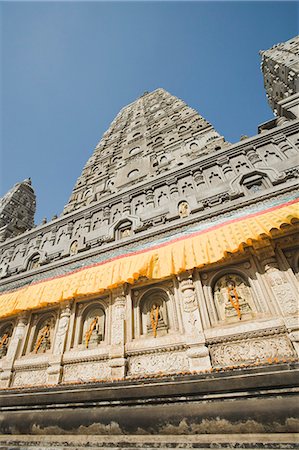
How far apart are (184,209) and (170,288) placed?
3.11 meters

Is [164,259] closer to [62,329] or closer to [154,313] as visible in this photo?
[154,313]

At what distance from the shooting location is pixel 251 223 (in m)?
5.25

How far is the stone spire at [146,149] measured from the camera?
40.7ft

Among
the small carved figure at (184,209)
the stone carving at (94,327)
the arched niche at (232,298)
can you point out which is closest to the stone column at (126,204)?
the small carved figure at (184,209)

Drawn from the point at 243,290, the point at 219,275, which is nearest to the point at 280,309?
the point at 243,290

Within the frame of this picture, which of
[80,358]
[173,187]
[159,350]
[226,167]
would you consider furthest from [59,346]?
[226,167]

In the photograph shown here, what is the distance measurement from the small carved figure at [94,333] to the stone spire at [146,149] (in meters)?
6.67

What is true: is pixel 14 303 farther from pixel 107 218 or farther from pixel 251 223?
pixel 251 223

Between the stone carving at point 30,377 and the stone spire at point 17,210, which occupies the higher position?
the stone spire at point 17,210

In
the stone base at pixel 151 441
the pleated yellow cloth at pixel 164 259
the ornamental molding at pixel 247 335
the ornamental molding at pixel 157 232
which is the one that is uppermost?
the ornamental molding at pixel 157 232

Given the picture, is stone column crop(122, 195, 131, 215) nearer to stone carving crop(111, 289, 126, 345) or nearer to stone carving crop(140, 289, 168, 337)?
stone carving crop(111, 289, 126, 345)

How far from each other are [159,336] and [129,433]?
2.38m

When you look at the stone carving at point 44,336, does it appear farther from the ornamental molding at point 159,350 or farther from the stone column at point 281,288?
the stone column at point 281,288

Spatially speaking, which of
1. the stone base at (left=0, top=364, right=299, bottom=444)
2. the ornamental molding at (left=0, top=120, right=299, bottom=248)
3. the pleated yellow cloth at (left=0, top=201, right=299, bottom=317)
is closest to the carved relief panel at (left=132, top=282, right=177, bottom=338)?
the pleated yellow cloth at (left=0, top=201, right=299, bottom=317)
